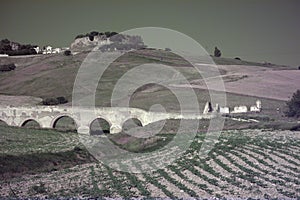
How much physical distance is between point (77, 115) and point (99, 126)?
137 inches

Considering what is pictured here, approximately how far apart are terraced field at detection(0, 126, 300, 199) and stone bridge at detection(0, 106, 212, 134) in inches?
981

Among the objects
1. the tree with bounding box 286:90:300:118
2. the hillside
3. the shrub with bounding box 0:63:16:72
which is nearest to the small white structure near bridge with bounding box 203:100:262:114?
the hillside

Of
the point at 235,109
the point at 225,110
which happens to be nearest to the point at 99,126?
the point at 225,110

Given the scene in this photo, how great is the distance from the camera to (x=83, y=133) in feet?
205

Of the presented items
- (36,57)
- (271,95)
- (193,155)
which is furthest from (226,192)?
(36,57)

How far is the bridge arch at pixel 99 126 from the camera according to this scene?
64250 mm

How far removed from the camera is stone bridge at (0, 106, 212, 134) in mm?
62519

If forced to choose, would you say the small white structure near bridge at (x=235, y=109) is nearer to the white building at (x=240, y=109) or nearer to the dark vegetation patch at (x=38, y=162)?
the white building at (x=240, y=109)

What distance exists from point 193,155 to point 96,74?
7498 cm

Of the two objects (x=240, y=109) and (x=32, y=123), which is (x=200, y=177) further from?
(x=32, y=123)

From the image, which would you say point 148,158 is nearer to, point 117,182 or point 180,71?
point 117,182

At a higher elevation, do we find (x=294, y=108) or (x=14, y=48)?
(x=14, y=48)

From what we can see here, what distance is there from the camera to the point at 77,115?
2571 inches

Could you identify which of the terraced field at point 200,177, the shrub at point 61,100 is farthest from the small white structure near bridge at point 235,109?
the shrub at point 61,100
